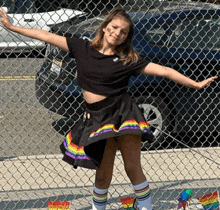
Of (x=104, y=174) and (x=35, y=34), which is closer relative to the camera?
(x=35, y=34)

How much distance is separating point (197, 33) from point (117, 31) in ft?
7.71

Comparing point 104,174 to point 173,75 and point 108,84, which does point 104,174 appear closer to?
point 108,84

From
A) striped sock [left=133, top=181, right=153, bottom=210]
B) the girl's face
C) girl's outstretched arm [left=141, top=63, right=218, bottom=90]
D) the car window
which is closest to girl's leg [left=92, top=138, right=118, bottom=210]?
striped sock [left=133, top=181, right=153, bottom=210]

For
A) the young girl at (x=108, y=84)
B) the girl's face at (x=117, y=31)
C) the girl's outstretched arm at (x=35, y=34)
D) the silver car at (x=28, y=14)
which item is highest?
the girl's face at (x=117, y=31)

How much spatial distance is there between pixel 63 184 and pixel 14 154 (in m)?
1.13

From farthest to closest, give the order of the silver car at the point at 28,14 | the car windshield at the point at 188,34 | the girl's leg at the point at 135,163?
the car windshield at the point at 188,34 < the silver car at the point at 28,14 < the girl's leg at the point at 135,163

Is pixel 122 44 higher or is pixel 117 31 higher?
pixel 117 31

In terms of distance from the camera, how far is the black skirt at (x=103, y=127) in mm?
3004

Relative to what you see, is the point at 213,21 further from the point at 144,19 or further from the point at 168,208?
the point at 168,208

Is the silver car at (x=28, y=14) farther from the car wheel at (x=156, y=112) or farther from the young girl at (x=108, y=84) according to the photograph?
the car wheel at (x=156, y=112)

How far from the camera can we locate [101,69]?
3002 millimetres

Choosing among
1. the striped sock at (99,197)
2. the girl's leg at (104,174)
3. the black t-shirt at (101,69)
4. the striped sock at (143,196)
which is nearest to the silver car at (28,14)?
the black t-shirt at (101,69)

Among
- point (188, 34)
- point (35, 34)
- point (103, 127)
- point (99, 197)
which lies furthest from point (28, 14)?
point (103, 127)

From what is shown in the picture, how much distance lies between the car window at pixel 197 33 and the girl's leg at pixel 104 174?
2.23m
